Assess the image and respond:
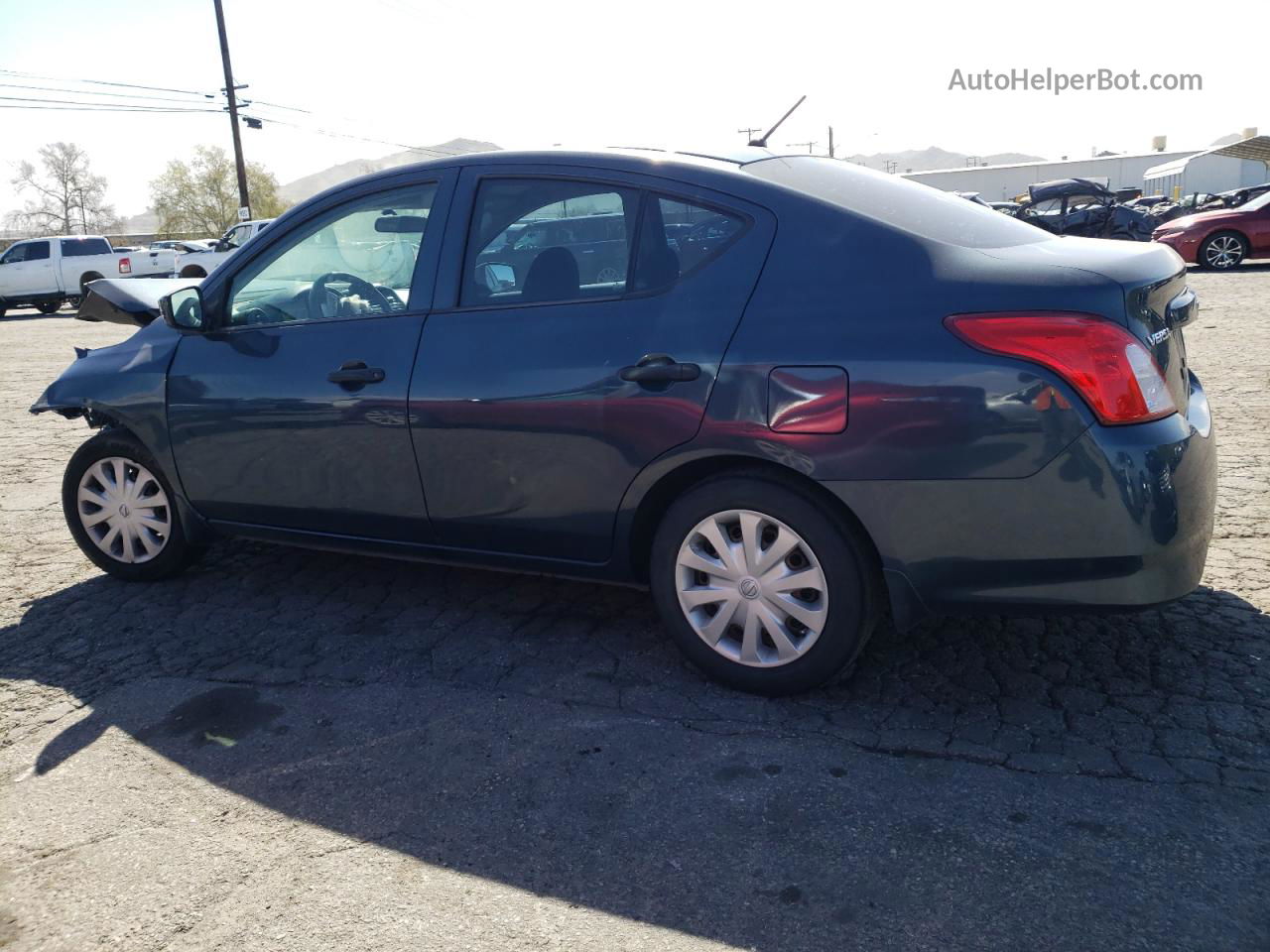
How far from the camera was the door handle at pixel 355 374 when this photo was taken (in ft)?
12.6

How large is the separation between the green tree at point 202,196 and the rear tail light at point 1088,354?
85398 mm

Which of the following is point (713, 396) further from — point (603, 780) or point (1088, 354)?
point (603, 780)

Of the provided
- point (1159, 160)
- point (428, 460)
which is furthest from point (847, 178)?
point (1159, 160)

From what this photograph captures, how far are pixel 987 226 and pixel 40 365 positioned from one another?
13706 mm

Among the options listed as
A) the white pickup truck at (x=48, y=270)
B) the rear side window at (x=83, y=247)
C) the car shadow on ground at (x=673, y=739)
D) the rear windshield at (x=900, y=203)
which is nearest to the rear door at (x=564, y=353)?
the rear windshield at (x=900, y=203)

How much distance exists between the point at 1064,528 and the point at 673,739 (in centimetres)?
125

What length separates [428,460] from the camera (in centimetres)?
379

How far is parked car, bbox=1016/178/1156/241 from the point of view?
23.9m

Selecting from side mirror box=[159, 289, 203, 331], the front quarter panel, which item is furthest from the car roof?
the front quarter panel

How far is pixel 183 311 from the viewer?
4.36m

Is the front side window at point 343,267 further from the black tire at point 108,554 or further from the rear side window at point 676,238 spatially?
the rear side window at point 676,238

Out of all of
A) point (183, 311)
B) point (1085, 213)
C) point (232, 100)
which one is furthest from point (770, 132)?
point (232, 100)

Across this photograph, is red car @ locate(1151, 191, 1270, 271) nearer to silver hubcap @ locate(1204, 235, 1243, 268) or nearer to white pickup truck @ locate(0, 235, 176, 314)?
silver hubcap @ locate(1204, 235, 1243, 268)

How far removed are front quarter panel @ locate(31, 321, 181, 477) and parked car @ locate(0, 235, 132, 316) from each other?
25545mm
